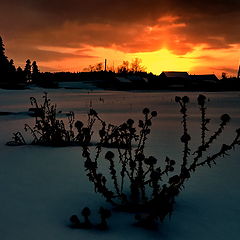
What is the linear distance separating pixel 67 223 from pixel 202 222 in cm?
93

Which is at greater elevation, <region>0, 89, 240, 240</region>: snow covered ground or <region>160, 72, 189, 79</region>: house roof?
<region>160, 72, 189, 79</region>: house roof

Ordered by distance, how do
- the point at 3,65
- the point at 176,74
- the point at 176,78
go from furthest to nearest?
the point at 176,74 < the point at 176,78 < the point at 3,65

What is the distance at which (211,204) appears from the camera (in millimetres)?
2688

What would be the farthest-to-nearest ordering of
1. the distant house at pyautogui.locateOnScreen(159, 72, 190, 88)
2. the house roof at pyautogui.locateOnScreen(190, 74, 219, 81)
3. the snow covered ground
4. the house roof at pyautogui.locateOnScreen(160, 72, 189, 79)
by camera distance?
1. the house roof at pyautogui.locateOnScreen(190, 74, 219, 81)
2. the house roof at pyautogui.locateOnScreen(160, 72, 189, 79)
3. the distant house at pyautogui.locateOnScreen(159, 72, 190, 88)
4. the snow covered ground

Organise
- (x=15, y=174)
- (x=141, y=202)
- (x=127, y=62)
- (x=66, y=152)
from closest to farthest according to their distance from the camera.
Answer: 1. (x=141, y=202)
2. (x=15, y=174)
3. (x=66, y=152)
4. (x=127, y=62)

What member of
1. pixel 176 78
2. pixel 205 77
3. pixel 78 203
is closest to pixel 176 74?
pixel 176 78

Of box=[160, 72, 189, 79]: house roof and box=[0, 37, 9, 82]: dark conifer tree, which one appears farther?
box=[160, 72, 189, 79]: house roof

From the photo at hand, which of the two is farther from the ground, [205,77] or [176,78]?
[205,77]

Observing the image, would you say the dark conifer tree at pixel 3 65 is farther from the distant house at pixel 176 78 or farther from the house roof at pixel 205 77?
the house roof at pixel 205 77

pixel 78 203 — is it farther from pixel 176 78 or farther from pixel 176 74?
pixel 176 74

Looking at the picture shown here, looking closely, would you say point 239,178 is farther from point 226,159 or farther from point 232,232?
point 232,232

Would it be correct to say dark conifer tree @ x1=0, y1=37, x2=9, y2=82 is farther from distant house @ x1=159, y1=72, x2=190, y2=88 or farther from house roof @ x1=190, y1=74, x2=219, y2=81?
house roof @ x1=190, y1=74, x2=219, y2=81

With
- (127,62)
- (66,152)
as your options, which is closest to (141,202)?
(66,152)

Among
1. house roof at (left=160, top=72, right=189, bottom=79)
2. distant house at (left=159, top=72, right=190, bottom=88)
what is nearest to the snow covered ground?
distant house at (left=159, top=72, right=190, bottom=88)
